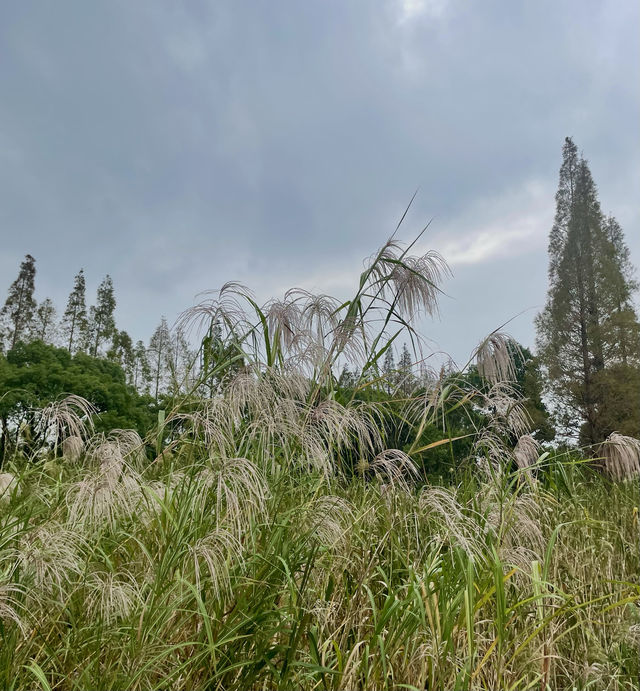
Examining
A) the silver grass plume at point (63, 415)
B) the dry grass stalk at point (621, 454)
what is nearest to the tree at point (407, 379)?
the dry grass stalk at point (621, 454)

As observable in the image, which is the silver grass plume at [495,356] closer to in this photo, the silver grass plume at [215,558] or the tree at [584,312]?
the silver grass plume at [215,558]

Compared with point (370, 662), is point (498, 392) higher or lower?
higher

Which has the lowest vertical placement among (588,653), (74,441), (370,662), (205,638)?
(588,653)

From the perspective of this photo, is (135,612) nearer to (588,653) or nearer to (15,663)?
(15,663)

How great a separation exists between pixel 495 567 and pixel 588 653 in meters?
1.20

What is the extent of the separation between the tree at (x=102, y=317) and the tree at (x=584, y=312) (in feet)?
65.6

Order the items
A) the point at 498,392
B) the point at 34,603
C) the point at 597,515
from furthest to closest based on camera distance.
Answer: the point at 597,515 → the point at 498,392 → the point at 34,603

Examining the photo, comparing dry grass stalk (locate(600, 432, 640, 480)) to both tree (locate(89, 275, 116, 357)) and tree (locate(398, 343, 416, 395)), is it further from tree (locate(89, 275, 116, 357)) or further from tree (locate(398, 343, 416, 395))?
tree (locate(89, 275, 116, 357))

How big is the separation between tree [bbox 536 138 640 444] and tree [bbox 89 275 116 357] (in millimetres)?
19997

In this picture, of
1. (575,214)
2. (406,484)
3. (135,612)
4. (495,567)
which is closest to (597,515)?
(406,484)

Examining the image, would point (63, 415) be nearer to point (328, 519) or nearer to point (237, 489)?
point (237, 489)

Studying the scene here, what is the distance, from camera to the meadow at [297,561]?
2146 mm

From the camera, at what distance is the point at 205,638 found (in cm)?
227

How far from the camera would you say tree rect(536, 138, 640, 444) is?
70.6 ft
